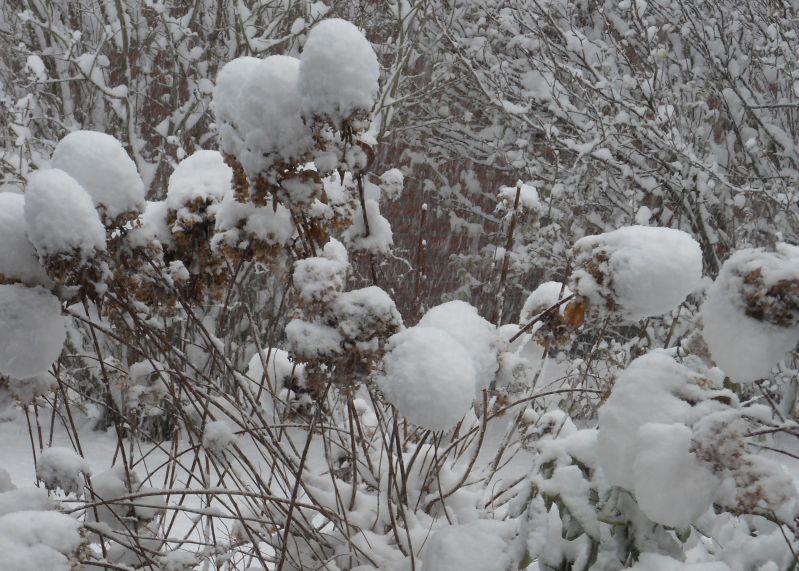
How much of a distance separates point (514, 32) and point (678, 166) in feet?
5.41

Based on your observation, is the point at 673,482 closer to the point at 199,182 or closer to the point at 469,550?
the point at 469,550

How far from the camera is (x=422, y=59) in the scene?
21.4 ft

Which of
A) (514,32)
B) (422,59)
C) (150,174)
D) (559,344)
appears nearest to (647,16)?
(514,32)

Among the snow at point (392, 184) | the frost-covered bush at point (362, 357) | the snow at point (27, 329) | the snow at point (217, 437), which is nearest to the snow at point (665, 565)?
the frost-covered bush at point (362, 357)

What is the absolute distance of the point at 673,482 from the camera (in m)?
0.81

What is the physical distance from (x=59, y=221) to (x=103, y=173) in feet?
0.65

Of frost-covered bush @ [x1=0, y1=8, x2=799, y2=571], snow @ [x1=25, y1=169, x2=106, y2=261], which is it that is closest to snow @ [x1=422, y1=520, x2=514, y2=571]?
frost-covered bush @ [x1=0, y1=8, x2=799, y2=571]

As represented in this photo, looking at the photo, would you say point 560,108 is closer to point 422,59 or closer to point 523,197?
point 422,59

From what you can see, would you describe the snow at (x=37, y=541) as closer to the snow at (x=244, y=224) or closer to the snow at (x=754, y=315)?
the snow at (x=244, y=224)

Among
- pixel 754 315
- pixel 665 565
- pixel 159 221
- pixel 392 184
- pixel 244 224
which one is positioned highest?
pixel 392 184

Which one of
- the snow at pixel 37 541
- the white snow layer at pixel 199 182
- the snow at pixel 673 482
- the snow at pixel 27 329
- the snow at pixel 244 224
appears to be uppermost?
the white snow layer at pixel 199 182

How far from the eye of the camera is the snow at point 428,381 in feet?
3.22

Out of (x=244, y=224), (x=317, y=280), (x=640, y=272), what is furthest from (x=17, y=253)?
(x=640, y=272)

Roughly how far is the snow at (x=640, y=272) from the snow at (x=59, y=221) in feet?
2.45
